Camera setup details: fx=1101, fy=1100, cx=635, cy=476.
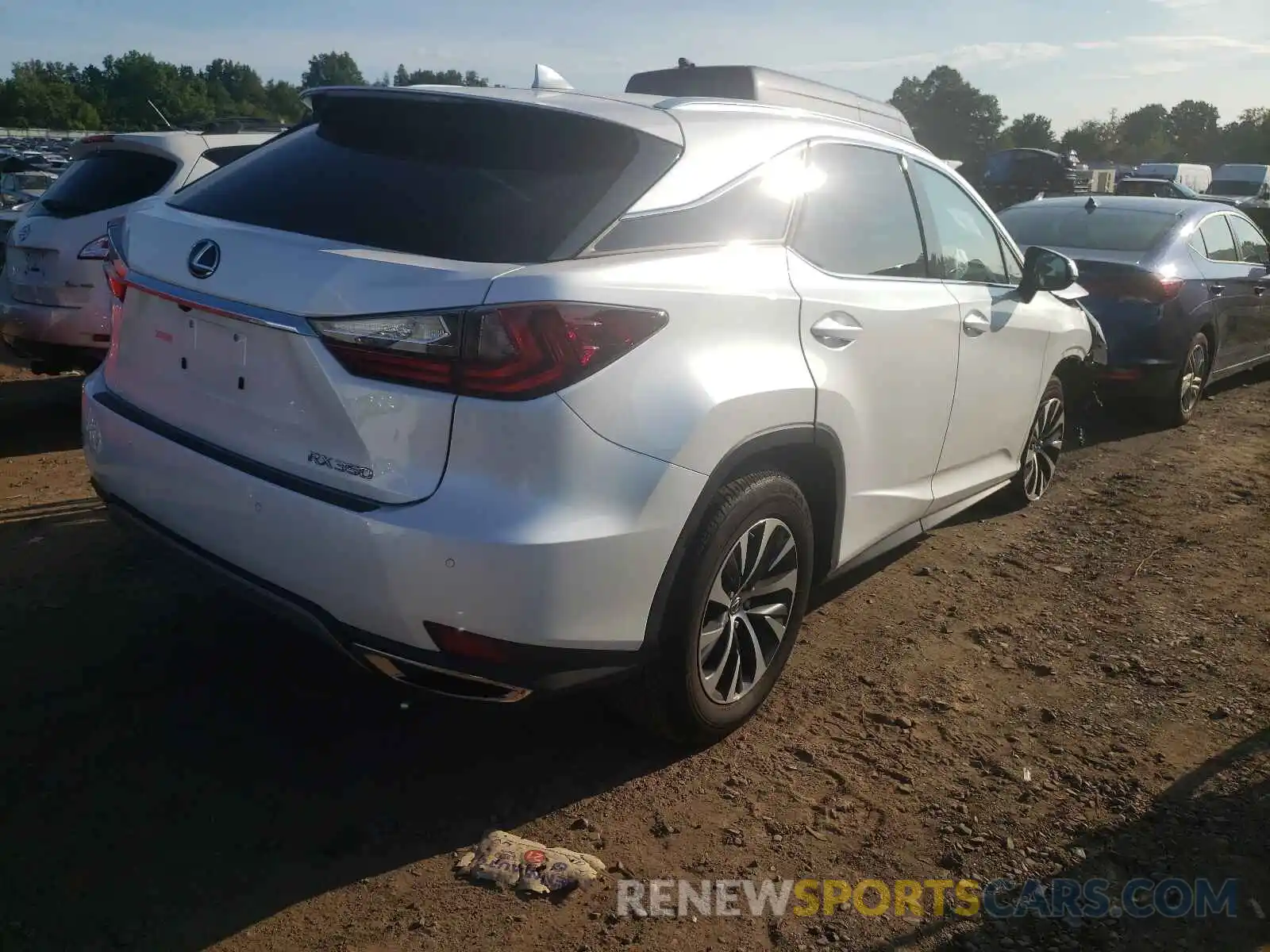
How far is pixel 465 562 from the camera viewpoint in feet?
8.14

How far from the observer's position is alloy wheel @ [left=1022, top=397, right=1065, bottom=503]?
5664 millimetres

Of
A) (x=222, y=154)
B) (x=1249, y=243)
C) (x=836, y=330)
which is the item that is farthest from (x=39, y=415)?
(x=1249, y=243)

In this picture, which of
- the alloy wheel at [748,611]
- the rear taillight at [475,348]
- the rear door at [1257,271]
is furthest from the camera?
the rear door at [1257,271]

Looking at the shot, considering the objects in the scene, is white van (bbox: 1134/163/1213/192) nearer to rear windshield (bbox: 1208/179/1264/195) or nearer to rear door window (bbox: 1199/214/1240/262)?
rear windshield (bbox: 1208/179/1264/195)

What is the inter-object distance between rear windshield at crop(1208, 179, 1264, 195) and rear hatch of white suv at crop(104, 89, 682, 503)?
36009mm

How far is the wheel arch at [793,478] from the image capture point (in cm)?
285

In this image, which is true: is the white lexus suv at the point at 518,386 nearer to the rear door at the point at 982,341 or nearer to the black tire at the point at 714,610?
the black tire at the point at 714,610

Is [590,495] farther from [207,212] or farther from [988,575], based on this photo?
[988,575]

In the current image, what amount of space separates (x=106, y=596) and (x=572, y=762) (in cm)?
201

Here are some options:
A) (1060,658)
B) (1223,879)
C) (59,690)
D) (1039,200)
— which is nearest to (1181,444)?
(1039,200)

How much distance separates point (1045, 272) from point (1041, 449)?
1.24 meters

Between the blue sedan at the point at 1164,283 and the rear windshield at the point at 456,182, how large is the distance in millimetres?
5585

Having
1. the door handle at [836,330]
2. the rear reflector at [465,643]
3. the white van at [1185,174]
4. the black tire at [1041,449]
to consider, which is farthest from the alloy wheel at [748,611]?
the white van at [1185,174]

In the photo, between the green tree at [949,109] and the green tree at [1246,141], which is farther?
the green tree at [949,109]
